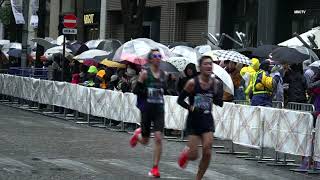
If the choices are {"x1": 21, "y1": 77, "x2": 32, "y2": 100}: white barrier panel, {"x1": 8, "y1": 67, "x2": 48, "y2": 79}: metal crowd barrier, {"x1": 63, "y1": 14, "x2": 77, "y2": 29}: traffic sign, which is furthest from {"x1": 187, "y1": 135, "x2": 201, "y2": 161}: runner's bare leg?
{"x1": 8, "y1": 67, "x2": 48, "y2": 79}: metal crowd barrier

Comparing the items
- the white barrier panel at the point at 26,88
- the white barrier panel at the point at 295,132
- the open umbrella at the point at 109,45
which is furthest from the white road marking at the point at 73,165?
the open umbrella at the point at 109,45

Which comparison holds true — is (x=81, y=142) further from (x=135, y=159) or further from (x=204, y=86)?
(x=204, y=86)

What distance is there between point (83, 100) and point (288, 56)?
21.2ft

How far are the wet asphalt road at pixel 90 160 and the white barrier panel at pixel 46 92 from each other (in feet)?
16.4

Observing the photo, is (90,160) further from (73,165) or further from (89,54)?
(89,54)

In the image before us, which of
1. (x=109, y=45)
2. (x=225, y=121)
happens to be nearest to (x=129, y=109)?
(x=225, y=121)

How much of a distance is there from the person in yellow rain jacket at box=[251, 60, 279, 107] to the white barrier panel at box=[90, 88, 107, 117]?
5036mm

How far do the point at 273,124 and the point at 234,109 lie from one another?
1495 mm

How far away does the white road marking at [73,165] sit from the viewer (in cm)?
1199

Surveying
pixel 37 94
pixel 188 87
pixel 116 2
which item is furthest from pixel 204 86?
pixel 116 2

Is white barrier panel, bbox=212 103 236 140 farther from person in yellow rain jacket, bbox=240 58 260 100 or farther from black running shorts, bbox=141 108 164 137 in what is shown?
black running shorts, bbox=141 108 164 137

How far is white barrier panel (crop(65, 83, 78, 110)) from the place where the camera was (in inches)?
872

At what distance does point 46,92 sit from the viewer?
24.2 meters

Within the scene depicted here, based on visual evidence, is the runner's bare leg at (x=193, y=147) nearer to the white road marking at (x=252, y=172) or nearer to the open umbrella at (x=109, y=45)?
the white road marking at (x=252, y=172)
